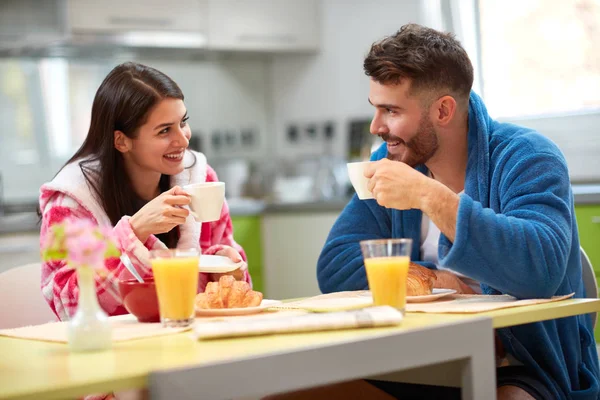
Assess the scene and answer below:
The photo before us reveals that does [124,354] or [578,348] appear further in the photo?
[578,348]

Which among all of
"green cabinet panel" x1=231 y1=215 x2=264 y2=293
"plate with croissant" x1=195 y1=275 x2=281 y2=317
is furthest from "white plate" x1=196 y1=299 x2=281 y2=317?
"green cabinet panel" x1=231 y1=215 x2=264 y2=293

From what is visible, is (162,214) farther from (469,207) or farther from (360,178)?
(469,207)

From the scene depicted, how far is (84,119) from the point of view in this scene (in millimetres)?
4883

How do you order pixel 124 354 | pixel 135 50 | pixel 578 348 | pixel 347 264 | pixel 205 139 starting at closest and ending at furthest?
pixel 124 354 < pixel 578 348 < pixel 347 264 < pixel 135 50 < pixel 205 139

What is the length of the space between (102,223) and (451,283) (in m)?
0.83

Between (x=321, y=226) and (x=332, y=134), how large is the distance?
80 cm

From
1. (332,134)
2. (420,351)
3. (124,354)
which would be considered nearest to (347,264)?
(420,351)

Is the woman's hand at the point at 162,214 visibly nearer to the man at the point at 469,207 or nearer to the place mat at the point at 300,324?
the man at the point at 469,207

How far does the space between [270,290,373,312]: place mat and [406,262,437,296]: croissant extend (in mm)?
80

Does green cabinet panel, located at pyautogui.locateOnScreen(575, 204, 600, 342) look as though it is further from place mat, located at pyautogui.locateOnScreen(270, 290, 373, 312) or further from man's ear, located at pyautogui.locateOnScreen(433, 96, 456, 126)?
place mat, located at pyautogui.locateOnScreen(270, 290, 373, 312)

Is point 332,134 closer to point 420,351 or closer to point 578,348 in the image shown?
point 578,348

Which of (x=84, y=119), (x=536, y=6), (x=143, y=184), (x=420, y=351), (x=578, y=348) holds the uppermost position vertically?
(x=536, y=6)

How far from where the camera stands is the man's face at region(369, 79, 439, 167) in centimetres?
202

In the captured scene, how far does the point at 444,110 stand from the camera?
2066mm
